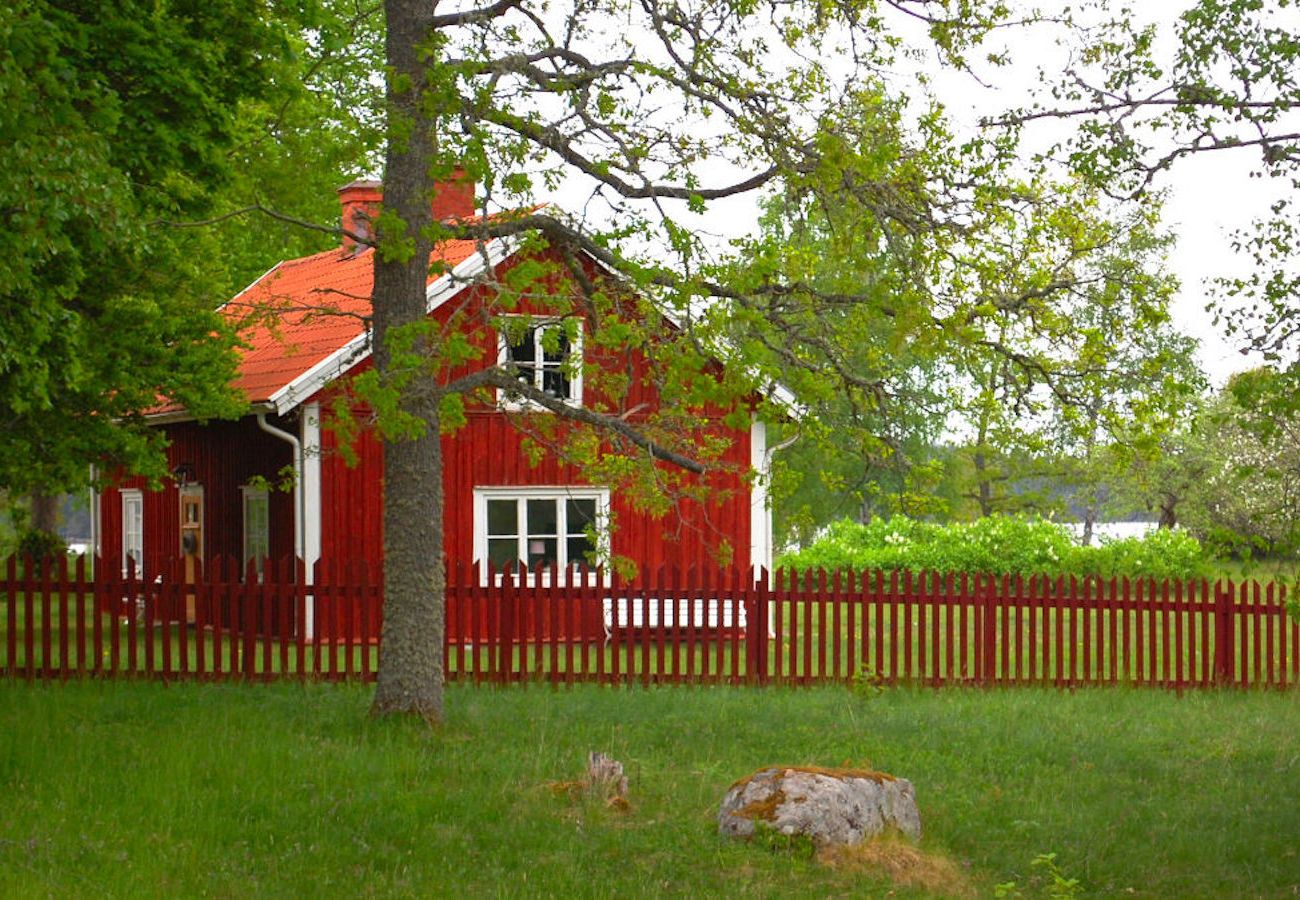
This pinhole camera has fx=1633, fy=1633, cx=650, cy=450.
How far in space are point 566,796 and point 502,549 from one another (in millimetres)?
12279

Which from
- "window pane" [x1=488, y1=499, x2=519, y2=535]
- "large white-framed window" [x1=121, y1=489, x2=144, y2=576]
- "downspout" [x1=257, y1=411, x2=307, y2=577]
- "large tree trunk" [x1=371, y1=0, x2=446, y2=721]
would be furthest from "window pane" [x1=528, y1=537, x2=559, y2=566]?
"large tree trunk" [x1=371, y1=0, x2=446, y2=721]

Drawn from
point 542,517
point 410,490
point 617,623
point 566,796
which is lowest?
point 566,796

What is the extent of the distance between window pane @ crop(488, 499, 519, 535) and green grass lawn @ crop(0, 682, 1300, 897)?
6955mm

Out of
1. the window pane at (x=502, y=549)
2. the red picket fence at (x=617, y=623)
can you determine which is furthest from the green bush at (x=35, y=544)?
the red picket fence at (x=617, y=623)

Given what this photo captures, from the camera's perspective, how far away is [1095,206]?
40.2 ft

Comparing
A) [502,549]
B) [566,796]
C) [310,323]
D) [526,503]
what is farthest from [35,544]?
[566,796]

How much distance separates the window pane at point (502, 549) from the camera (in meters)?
23.1

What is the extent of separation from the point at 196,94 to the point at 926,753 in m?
7.88

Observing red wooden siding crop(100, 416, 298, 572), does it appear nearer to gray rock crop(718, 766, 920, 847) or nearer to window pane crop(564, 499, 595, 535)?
window pane crop(564, 499, 595, 535)

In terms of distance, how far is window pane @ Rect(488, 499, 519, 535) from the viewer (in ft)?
75.8

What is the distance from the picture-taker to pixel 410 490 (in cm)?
1338

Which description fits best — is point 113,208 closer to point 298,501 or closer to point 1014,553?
point 298,501

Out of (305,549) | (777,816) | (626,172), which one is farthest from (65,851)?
(305,549)

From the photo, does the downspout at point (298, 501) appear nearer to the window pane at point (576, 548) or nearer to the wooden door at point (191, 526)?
the window pane at point (576, 548)
